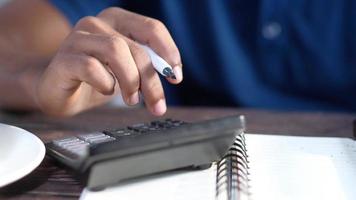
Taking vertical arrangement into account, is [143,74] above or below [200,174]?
above

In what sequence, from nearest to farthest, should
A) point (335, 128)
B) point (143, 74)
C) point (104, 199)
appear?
point (104, 199) < point (143, 74) < point (335, 128)

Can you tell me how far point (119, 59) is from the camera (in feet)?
1.57

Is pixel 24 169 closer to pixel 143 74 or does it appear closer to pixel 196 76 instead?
pixel 143 74

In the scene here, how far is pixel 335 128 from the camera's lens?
0.59 m

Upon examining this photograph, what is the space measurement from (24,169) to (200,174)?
0.14m

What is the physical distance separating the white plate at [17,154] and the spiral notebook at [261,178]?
0.17 feet

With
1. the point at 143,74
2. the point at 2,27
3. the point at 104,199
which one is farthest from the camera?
the point at 2,27

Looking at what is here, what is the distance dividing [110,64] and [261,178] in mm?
190

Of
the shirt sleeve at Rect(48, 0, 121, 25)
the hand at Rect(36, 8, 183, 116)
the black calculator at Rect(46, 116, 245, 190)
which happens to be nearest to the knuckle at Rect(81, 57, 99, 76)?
the hand at Rect(36, 8, 183, 116)

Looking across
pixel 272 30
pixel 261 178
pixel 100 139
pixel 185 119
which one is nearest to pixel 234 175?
pixel 261 178

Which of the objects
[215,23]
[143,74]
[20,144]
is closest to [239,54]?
[215,23]

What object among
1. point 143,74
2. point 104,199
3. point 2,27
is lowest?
point 104,199

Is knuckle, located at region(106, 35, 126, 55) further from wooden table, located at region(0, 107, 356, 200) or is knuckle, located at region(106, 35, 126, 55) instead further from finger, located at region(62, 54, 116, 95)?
wooden table, located at region(0, 107, 356, 200)

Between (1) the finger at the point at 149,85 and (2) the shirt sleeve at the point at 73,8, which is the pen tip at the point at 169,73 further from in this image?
(2) the shirt sleeve at the point at 73,8
